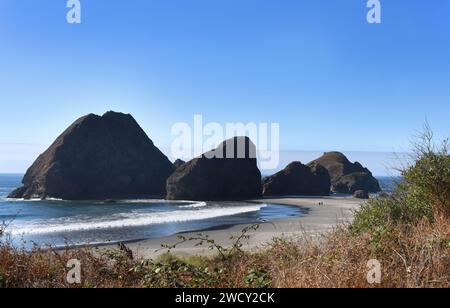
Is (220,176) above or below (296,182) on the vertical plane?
above

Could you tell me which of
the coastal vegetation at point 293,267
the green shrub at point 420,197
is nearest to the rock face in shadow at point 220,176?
the green shrub at point 420,197

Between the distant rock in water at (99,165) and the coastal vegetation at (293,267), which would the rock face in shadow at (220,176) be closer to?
the distant rock in water at (99,165)

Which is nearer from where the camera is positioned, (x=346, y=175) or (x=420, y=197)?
(x=420, y=197)

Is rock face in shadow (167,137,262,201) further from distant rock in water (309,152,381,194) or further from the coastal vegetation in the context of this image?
the coastal vegetation

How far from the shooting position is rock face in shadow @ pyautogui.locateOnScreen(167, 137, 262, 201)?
77.6 meters

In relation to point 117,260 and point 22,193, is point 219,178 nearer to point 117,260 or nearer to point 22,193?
point 22,193

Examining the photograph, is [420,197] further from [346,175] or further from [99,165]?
[346,175]

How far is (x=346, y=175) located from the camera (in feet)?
382

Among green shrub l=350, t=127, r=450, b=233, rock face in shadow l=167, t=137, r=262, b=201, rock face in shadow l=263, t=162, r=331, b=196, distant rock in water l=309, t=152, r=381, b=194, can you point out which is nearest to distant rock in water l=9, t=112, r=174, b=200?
rock face in shadow l=167, t=137, r=262, b=201

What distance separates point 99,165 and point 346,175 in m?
64.6

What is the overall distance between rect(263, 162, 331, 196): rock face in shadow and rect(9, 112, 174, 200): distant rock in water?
83.5 ft

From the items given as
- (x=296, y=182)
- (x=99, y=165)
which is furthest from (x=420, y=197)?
(x=99, y=165)
